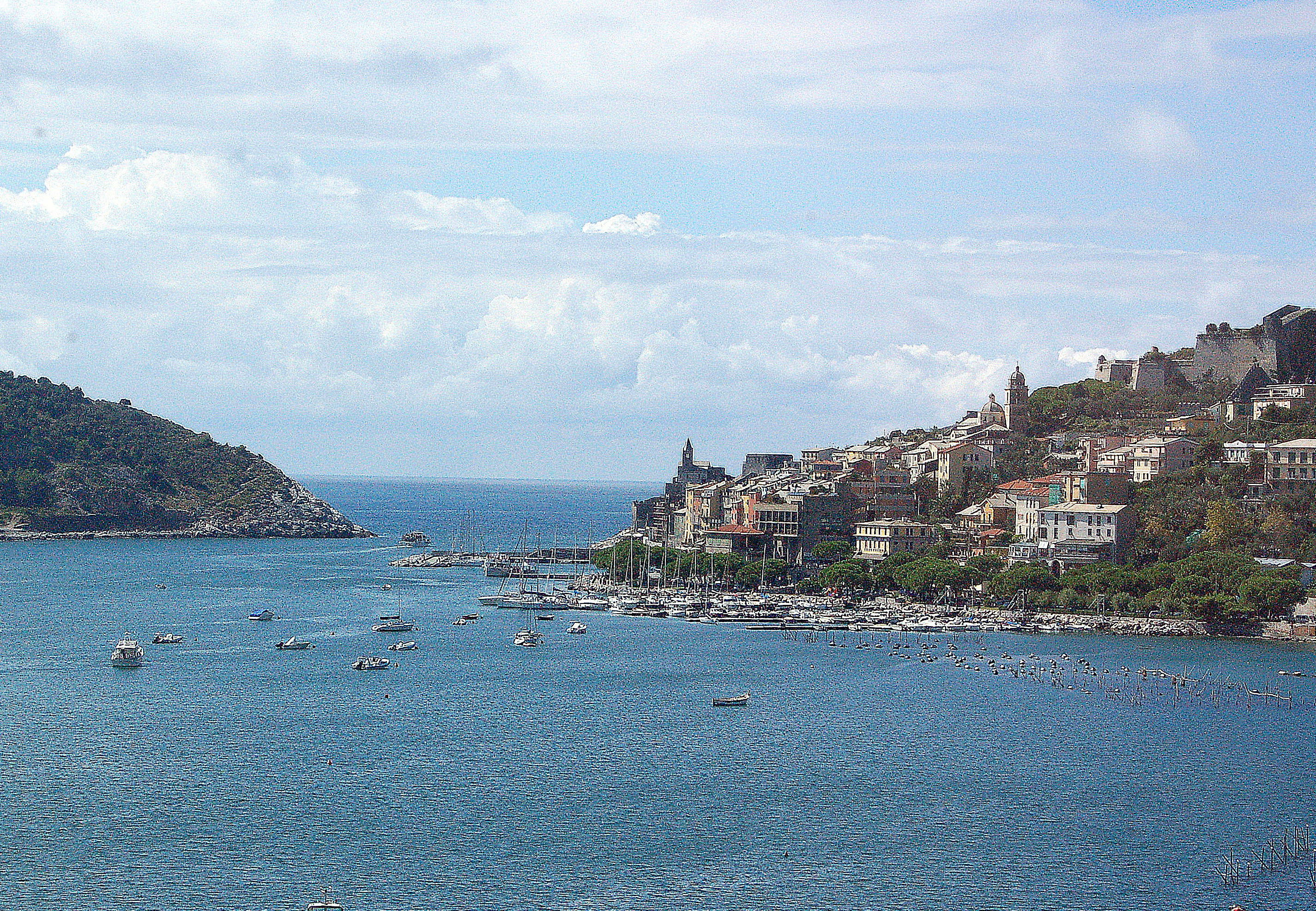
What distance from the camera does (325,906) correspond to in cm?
3194

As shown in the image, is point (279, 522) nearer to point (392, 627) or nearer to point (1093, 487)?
point (392, 627)

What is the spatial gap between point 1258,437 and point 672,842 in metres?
78.3

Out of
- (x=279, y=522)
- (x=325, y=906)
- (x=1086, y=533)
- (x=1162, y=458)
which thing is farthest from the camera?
(x=279, y=522)

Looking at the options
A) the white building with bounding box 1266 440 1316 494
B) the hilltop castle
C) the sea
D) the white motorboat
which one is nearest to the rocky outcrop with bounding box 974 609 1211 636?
the sea

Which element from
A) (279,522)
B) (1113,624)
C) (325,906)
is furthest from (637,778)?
(279,522)

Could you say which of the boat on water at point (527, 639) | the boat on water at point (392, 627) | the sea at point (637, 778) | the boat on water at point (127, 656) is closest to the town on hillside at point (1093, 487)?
the sea at point (637, 778)

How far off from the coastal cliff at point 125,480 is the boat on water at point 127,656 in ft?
336

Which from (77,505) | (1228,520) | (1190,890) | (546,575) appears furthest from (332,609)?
(77,505)

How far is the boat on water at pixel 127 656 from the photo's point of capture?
65062 millimetres

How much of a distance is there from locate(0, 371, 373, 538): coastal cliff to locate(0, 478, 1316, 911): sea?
3819 inches

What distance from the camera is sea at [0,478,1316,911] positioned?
34.4 meters

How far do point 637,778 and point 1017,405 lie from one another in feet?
282

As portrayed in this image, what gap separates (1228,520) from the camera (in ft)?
289

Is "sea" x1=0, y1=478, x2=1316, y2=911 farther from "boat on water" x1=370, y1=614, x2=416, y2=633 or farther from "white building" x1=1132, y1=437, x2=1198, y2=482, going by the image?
"white building" x1=1132, y1=437, x2=1198, y2=482
